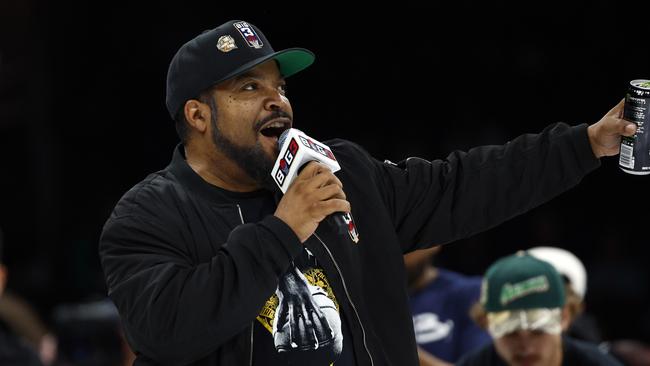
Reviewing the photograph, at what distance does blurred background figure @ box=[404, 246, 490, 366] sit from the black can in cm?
188

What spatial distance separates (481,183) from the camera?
2.61 meters

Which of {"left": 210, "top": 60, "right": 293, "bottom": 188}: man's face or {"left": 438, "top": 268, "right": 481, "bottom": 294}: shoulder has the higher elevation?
{"left": 210, "top": 60, "right": 293, "bottom": 188}: man's face

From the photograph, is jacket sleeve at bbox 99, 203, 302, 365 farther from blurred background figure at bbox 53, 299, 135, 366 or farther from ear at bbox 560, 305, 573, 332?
blurred background figure at bbox 53, 299, 135, 366

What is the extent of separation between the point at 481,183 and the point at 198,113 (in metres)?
0.66

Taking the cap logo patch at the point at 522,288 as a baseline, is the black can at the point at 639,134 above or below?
above

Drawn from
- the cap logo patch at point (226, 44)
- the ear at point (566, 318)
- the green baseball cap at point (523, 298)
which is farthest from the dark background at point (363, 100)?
the cap logo patch at point (226, 44)

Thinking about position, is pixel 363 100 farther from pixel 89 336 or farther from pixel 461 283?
pixel 461 283

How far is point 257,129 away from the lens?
7.98 feet

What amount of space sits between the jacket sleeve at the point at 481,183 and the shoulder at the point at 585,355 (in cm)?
96

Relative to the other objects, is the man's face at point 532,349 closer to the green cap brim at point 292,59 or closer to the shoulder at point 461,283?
the shoulder at point 461,283

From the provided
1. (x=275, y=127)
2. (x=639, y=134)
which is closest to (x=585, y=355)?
(x=639, y=134)

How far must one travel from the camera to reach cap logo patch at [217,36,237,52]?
2.43 metres

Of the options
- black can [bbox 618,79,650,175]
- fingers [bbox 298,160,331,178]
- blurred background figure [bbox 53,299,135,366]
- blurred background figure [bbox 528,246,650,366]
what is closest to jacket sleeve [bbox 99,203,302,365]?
fingers [bbox 298,160,331,178]

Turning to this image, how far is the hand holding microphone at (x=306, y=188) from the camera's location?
85.8 inches
